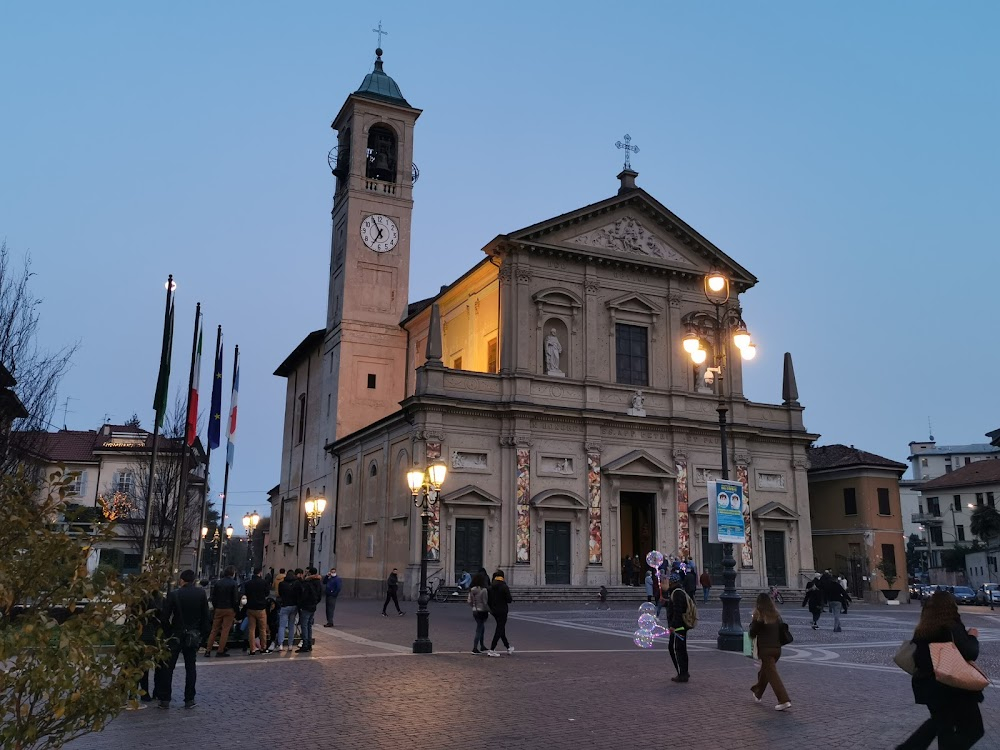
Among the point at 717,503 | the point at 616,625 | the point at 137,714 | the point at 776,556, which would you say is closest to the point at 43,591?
the point at 137,714

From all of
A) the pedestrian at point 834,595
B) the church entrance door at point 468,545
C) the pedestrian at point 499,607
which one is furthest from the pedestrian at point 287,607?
the church entrance door at point 468,545

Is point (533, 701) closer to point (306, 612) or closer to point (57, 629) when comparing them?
Result: point (57, 629)

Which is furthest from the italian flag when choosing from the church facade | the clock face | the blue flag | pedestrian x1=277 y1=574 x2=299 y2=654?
the clock face

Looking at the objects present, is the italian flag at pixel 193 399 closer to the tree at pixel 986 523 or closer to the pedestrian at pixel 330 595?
the pedestrian at pixel 330 595

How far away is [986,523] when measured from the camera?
72.5 metres

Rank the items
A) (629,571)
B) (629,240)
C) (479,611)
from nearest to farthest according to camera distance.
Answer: (479,611)
(629,571)
(629,240)

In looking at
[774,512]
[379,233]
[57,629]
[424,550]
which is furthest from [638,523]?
[57,629]

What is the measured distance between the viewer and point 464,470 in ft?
121

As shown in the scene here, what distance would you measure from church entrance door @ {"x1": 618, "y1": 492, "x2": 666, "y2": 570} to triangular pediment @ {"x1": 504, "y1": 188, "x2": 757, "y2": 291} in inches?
452

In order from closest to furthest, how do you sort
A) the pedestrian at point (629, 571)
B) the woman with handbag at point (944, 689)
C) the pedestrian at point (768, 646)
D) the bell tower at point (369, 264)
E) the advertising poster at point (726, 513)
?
the woman with handbag at point (944, 689) → the pedestrian at point (768, 646) → the advertising poster at point (726, 513) → the pedestrian at point (629, 571) → the bell tower at point (369, 264)

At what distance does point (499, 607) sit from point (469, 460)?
1971 cm

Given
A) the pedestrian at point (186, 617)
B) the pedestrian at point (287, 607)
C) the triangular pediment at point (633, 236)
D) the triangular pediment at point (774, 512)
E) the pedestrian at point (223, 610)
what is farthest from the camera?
the triangular pediment at point (774, 512)

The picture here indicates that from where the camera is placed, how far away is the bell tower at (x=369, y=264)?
156ft

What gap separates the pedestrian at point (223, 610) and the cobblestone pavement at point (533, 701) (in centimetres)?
83
